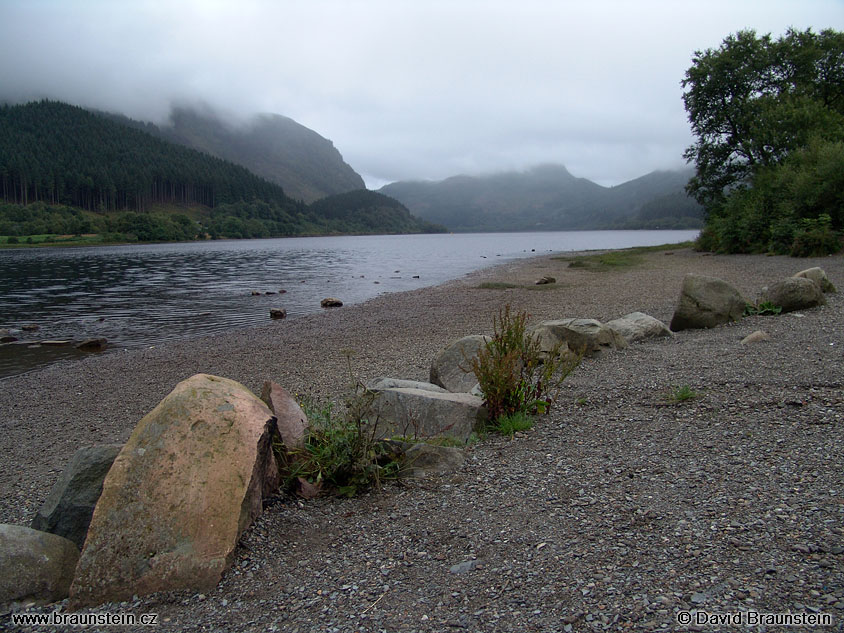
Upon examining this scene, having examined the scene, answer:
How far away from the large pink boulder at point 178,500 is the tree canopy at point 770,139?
37.8 metres

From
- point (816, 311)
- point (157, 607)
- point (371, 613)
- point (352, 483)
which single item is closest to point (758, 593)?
point (371, 613)

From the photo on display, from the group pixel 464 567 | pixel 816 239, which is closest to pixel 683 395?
pixel 464 567

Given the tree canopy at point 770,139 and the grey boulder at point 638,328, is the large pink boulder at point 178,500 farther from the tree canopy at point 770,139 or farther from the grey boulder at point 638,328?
the tree canopy at point 770,139

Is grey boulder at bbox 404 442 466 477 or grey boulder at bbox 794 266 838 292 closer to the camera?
grey boulder at bbox 404 442 466 477

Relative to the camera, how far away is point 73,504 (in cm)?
512

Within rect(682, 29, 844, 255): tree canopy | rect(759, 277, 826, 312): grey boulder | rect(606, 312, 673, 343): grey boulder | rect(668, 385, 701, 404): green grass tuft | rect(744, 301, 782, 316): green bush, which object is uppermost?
rect(682, 29, 844, 255): tree canopy

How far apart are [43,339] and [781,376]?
23800 mm

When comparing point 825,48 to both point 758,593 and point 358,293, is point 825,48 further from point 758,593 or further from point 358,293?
point 758,593

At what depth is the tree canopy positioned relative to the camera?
1387 inches

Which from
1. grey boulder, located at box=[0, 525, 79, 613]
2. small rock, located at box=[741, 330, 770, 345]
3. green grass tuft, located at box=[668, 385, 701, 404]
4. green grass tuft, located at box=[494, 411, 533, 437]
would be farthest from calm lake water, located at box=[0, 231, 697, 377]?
small rock, located at box=[741, 330, 770, 345]

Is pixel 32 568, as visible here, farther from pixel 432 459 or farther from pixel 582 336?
pixel 582 336

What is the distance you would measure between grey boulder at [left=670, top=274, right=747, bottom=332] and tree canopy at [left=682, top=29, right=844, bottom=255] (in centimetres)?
2525

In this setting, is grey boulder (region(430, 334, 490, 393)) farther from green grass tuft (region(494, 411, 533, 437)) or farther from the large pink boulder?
the large pink boulder

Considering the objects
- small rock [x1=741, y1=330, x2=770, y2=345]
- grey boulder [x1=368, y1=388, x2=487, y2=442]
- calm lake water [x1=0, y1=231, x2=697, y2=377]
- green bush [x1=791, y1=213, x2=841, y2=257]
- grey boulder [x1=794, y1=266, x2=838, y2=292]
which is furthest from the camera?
green bush [x1=791, y1=213, x2=841, y2=257]
